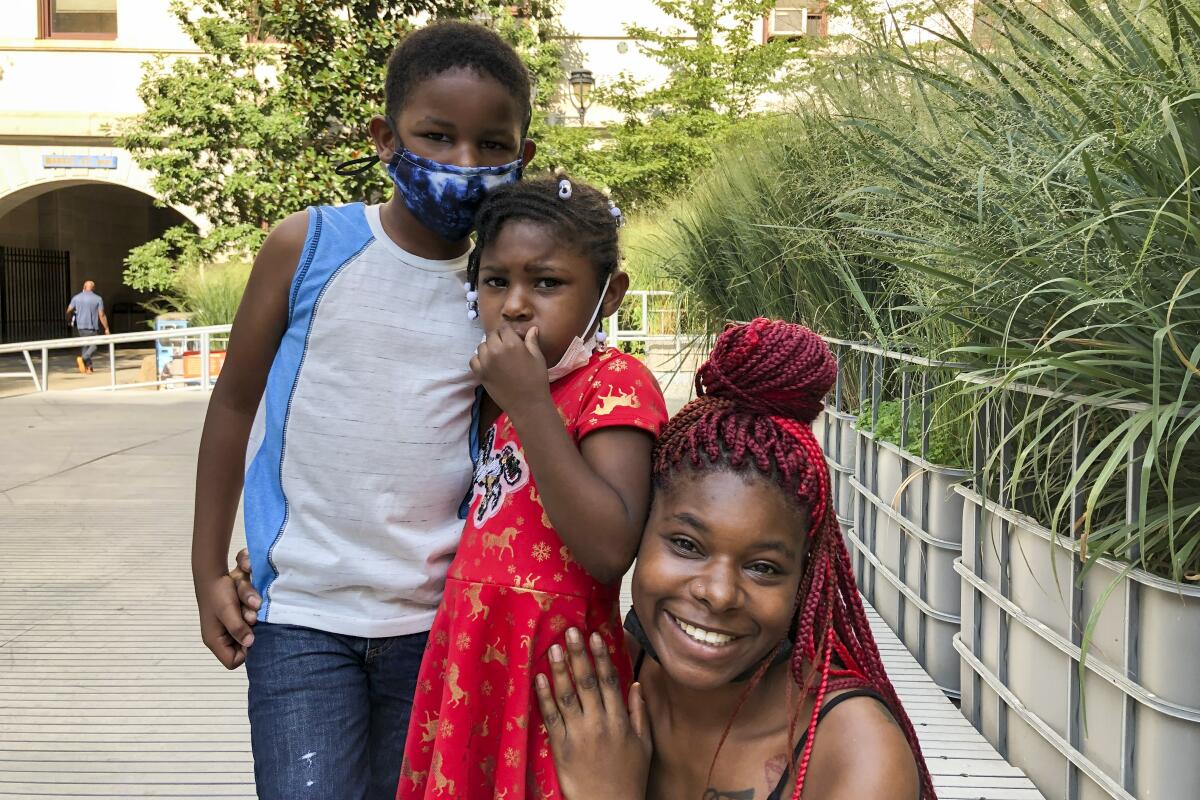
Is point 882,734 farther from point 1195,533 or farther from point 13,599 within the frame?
point 13,599

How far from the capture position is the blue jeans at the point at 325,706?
6.10 ft

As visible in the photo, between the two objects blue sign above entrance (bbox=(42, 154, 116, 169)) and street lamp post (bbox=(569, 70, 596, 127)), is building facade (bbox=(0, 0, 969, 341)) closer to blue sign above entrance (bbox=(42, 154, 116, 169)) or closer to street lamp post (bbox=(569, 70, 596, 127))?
blue sign above entrance (bbox=(42, 154, 116, 169))

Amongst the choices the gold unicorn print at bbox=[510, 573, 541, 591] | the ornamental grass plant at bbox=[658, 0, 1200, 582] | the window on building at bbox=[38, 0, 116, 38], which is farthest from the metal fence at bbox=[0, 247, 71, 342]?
the gold unicorn print at bbox=[510, 573, 541, 591]

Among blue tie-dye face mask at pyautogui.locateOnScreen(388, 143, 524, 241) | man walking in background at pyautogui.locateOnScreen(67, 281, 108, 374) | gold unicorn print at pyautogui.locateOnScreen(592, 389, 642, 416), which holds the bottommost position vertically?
gold unicorn print at pyautogui.locateOnScreen(592, 389, 642, 416)

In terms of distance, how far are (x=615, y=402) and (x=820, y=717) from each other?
0.51m

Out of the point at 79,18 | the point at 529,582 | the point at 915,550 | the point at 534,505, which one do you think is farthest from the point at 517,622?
the point at 79,18

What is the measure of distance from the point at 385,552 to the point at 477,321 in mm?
412

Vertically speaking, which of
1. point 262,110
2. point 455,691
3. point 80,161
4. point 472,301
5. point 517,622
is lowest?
point 455,691

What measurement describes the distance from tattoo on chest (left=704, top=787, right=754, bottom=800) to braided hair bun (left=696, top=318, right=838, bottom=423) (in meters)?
0.52

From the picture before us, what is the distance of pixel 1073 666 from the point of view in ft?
9.17

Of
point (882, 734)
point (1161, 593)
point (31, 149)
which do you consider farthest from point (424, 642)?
point (31, 149)

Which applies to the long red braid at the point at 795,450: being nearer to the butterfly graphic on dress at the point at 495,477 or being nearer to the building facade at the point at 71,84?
the butterfly graphic on dress at the point at 495,477

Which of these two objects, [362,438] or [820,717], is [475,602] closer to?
[362,438]

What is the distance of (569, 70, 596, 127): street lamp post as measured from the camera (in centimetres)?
2108
